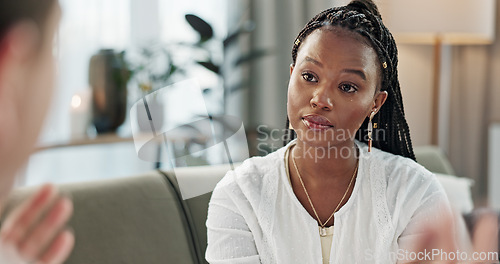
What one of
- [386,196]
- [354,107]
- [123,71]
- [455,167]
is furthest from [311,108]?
[455,167]

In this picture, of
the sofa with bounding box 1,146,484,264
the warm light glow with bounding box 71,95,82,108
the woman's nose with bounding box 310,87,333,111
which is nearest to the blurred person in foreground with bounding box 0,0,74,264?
the woman's nose with bounding box 310,87,333,111

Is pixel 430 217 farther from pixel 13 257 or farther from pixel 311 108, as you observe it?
pixel 13 257

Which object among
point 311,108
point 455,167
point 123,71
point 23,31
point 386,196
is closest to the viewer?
point 23,31

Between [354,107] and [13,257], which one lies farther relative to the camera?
[354,107]

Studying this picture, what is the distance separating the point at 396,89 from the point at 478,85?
56.6 inches

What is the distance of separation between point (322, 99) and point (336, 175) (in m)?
0.10

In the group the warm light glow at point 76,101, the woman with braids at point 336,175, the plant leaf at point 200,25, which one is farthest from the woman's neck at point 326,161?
Result: the warm light glow at point 76,101

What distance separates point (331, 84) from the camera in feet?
1.06

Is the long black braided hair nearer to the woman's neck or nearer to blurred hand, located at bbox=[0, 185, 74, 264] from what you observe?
the woman's neck

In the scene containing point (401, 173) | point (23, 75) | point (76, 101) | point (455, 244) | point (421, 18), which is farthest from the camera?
point (76, 101)

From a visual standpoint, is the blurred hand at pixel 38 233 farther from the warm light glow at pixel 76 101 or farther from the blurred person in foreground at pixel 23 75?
the warm light glow at pixel 76 101

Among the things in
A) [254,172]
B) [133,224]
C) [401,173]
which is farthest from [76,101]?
Result: [401,173]

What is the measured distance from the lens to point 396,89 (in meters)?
0.37

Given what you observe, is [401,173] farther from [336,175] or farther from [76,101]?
[76,101]
